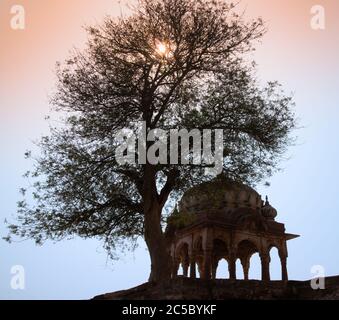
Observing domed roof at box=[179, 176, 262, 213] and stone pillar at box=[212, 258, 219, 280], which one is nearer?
domed roof at box=[179, 176, 262, 213]

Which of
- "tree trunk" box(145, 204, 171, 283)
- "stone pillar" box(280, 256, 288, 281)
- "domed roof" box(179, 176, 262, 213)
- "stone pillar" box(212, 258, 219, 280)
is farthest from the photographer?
"stone pillar" box(212, 258, 219, 280)

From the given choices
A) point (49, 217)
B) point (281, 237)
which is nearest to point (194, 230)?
point (281, 237)

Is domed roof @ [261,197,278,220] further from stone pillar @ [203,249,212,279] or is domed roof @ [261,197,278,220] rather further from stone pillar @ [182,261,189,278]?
stone pillar @ [182,261,189,278]

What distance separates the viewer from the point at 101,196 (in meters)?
17.4

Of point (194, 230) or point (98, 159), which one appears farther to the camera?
point (194, 230)

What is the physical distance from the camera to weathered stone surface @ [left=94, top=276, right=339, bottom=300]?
563 inches

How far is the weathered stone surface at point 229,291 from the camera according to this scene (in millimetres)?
14305

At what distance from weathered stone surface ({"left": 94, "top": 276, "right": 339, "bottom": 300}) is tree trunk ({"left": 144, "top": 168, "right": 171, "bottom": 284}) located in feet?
1.28

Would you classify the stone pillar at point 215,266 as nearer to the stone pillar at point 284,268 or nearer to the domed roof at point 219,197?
the domed roof at point 219,197

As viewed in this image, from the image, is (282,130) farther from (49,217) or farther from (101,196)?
(49,217)

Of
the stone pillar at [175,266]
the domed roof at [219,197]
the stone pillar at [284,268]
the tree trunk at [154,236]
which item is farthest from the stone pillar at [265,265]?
the tree trunk at [154,236]

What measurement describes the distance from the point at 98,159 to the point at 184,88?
3718 mm

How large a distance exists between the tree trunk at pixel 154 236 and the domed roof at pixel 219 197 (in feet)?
7.68

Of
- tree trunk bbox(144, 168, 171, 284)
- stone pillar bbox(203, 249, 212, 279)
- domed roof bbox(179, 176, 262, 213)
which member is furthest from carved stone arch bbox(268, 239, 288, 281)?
tree trunk bbox(144, 168, 171, 284)
